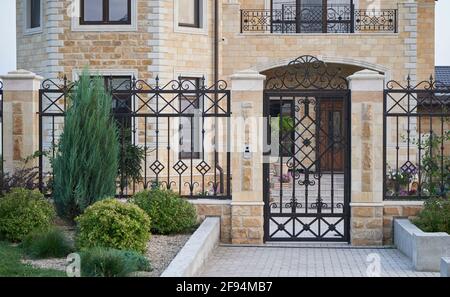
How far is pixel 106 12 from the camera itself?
20.5 metres

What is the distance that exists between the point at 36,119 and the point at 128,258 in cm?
526

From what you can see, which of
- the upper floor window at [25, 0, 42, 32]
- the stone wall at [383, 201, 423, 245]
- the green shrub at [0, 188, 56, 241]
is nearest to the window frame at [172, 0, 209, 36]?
the upper floor window at [25, 0, 42, 32]

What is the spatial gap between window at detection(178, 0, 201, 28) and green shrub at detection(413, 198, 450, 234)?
34.3ft

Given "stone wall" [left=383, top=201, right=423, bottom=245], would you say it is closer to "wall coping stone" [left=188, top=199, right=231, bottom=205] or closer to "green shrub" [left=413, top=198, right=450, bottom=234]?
"green shrub" [left=413, top=198, right=450, bottom=234]

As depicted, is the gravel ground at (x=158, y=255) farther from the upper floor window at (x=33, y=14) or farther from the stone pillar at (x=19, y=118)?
the upper floor window at (x=33, y=14)

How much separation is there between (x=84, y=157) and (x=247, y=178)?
101 inches

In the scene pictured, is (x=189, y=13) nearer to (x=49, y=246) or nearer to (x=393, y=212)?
(x=393, y=212)

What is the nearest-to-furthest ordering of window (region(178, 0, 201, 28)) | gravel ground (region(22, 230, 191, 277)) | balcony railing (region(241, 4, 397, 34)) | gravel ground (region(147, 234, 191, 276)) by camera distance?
gravel ground (region(22, 230, 191, 277)), gravel ground (region(147, 234, 191, 276)), window (region(178, 0, 201, 28)), balcony railing (region(241, 4, 397, 34))

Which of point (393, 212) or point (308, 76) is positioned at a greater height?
point (308, 76)

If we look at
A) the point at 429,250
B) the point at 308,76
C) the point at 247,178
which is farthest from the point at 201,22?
the point at 429,250

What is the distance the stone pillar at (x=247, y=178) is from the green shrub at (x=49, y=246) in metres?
3.23

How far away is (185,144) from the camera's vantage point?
67.2 ft

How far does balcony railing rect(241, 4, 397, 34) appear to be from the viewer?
24578mm
